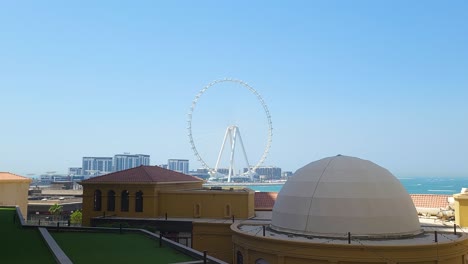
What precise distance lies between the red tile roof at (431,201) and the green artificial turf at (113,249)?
117 ft

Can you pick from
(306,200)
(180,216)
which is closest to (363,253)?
(306,200)

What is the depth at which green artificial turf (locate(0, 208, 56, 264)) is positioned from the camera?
1736cm

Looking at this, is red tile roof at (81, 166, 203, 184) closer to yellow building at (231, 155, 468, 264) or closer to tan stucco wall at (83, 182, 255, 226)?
tan stucco wall at (83, 182, 255, 226)

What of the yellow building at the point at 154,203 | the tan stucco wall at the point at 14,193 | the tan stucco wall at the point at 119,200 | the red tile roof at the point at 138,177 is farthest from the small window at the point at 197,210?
the tan stucco wall at the point at 14,193

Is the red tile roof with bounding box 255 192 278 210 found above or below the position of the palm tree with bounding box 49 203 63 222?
above

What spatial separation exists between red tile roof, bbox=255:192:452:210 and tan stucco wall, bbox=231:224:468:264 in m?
20.8

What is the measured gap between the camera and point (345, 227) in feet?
94.1

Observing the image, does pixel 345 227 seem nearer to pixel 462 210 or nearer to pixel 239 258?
pixel 239 258

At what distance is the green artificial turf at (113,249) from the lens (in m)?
18.7

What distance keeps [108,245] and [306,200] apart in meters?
14.6

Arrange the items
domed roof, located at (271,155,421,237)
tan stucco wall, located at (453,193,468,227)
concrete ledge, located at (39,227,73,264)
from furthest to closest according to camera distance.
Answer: tan stucco wall, located at (453,193,468,227) → domed roof, located at (271,155,421,237) → concrete ledge, located at (39,227,73,264)

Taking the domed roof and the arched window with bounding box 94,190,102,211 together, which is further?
the arched window with bounding box 94,190,102,211

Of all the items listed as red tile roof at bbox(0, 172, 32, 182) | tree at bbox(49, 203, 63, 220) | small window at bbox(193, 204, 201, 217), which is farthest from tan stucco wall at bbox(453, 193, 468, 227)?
tree at bbox(49, 203, 63, 220)

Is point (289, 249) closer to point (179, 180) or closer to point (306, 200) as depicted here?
point (306, 200)
